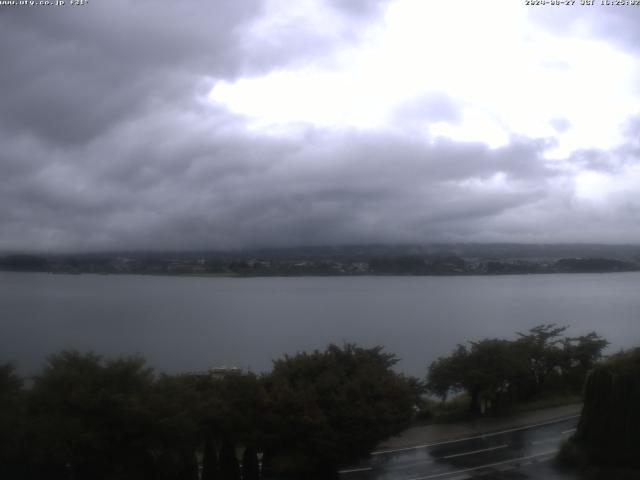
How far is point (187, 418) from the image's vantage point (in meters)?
14.1

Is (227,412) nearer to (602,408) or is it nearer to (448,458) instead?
(448,458)

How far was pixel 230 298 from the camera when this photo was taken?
93.2 m

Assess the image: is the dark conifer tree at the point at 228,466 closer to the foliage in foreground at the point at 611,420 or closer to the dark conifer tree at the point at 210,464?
the dark conifer tree at the point at 210,464

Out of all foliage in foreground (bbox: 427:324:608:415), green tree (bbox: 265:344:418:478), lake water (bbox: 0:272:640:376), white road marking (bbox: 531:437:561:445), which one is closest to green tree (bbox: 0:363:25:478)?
green tree (bbox: 265:344:418:478)

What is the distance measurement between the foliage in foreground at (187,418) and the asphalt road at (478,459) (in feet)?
4.97

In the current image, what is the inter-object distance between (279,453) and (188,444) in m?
2.78

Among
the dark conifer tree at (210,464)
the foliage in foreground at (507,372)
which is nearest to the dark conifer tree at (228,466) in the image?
the dark conifer tree at (210,464)

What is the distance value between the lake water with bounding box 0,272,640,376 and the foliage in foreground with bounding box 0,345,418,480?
7.72 metres

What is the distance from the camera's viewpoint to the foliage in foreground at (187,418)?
13.3 metres

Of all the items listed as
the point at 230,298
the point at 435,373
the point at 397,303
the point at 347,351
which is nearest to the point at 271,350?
the point at 435,373

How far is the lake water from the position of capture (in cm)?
4250

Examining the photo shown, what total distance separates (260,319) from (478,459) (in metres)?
48.6

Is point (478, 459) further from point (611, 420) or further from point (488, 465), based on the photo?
point (611, 420)

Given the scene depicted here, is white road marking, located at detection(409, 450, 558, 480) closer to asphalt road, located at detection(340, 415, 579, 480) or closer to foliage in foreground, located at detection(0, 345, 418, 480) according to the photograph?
asphalt road, located at detection(340, 415, 579, 480)
